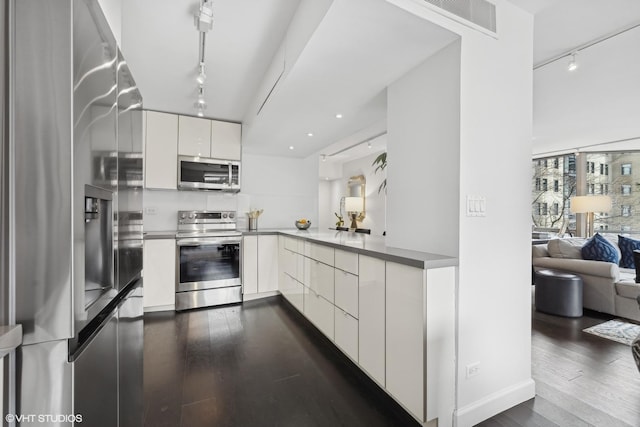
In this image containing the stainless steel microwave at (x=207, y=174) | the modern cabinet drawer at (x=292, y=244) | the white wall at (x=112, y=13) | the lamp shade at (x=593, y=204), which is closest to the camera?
the white wall at (x=112, y=13)

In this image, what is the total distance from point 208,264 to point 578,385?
3.57m

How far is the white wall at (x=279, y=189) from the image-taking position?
4.52m

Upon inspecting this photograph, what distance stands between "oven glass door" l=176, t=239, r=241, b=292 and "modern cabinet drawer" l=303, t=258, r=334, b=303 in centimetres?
123

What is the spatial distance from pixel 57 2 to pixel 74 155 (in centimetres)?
36

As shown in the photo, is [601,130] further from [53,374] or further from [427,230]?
[53,374]

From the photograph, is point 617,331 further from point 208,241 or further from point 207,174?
point 207,174

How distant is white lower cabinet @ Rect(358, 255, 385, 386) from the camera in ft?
5.74

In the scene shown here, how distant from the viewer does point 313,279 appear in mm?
2734

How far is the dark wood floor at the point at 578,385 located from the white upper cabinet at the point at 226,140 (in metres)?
3.82

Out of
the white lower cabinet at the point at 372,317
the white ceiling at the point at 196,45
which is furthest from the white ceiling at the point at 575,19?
the white lower cabinet at the point at 372,317

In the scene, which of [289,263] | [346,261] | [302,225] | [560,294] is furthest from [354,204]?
[560,294]

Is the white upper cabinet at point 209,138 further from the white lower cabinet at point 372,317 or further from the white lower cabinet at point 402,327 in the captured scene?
the white lower cabinet at point 372,317

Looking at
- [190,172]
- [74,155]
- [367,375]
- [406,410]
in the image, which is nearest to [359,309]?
[367,375]

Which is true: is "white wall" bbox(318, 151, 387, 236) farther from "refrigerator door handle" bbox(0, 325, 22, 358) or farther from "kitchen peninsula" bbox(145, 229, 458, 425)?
"refrigerator door handle" bbox(0, 325, 22, 358)
